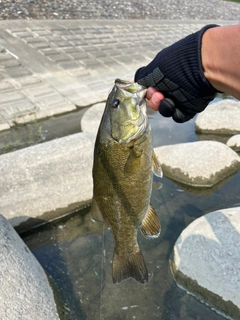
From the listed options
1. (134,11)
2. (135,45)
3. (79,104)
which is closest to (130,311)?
(79,104)

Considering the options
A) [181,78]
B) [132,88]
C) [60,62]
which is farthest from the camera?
[60,62]

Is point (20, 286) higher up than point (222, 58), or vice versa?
point (222, 58)

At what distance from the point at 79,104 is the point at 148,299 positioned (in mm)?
6310

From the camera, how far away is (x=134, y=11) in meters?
19.5

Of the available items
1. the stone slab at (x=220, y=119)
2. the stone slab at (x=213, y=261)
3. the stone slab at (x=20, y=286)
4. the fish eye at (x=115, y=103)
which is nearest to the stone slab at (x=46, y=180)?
the stone slab at (x=20, y=286)

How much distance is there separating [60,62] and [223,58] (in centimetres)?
958

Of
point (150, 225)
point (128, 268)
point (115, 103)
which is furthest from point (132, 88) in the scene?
point (128, 268)

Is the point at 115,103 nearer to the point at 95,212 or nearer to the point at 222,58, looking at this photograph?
the point at 222,58

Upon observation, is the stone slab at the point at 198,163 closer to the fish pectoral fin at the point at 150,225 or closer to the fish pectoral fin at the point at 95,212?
the fish pectoral fin at the point at 150,225

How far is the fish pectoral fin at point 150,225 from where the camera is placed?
2.79 meters

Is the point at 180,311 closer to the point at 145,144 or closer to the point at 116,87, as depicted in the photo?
the point at 145,144

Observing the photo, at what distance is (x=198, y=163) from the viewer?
22.2ft

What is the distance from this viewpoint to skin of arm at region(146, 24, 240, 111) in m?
2.10

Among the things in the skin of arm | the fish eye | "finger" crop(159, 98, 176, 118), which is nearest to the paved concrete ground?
"finger" crop(159, 98, 176, 118)
